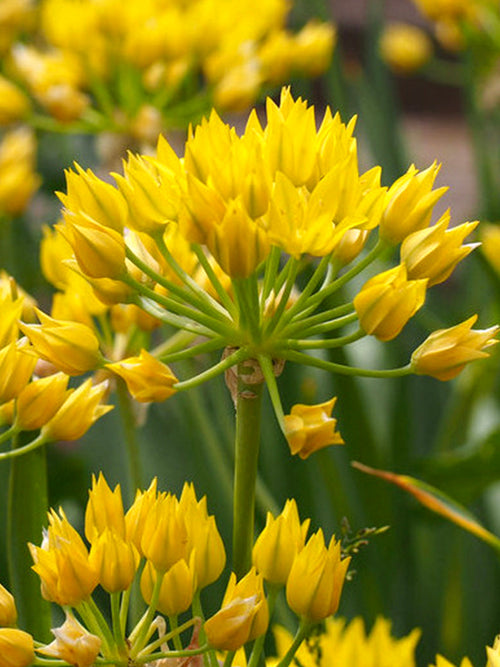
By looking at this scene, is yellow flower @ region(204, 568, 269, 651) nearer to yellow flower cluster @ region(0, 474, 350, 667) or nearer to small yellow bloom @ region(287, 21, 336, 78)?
yellow flower cluster @ region(0, 474, 350, 667)

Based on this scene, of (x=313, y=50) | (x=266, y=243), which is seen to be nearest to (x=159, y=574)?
(x=266, y=243)

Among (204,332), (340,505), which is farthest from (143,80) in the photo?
(204,332)

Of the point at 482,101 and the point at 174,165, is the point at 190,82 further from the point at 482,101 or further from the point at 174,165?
the point at 174,165

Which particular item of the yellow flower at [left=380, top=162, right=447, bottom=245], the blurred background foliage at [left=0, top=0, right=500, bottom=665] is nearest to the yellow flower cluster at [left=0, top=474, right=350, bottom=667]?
the yellow flower at [left=380, top=162, right=447, bottom=245]

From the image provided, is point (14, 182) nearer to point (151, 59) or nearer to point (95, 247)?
point (151, 59)

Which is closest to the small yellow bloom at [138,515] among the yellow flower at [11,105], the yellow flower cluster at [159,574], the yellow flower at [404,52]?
the yellow flower cluster at [159,574]
